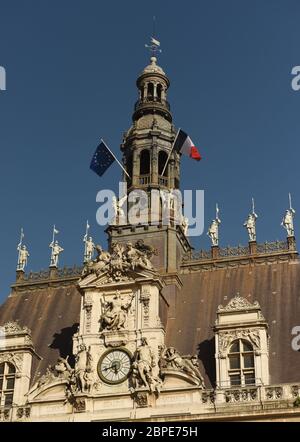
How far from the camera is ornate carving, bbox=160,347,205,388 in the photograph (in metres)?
49.7

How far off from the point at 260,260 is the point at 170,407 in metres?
13.8

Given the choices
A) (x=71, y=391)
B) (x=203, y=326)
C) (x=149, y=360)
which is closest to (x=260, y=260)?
(x=203, y=326)

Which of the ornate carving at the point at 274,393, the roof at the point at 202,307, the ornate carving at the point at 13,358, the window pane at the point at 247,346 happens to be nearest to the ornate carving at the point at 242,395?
the ornate carving at the point at 274,393

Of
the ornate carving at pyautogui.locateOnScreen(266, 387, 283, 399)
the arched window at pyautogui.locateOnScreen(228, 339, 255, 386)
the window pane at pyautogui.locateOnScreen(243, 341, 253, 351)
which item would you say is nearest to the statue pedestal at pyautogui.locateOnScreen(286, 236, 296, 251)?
the window pane at pyautogui.locateOnScreen(243, 341, 253, 351)

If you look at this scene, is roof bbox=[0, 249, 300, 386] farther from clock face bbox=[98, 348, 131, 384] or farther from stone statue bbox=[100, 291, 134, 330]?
stone statue bbox=[100, 291, 134, 330]

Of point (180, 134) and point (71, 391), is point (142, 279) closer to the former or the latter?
point (71, 391)

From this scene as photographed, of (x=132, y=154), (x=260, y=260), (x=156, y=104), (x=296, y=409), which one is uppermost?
(x=156, y=104)

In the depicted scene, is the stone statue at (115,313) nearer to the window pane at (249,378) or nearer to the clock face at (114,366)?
the clock face at (114,366)

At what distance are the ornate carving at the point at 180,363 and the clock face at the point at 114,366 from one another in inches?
82.8

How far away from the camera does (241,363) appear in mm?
49875

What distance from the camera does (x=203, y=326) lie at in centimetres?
5422

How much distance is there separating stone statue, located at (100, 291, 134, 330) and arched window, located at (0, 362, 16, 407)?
637cm

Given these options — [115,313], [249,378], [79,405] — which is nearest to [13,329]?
[115,313]

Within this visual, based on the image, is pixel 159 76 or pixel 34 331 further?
pixel 159 76
